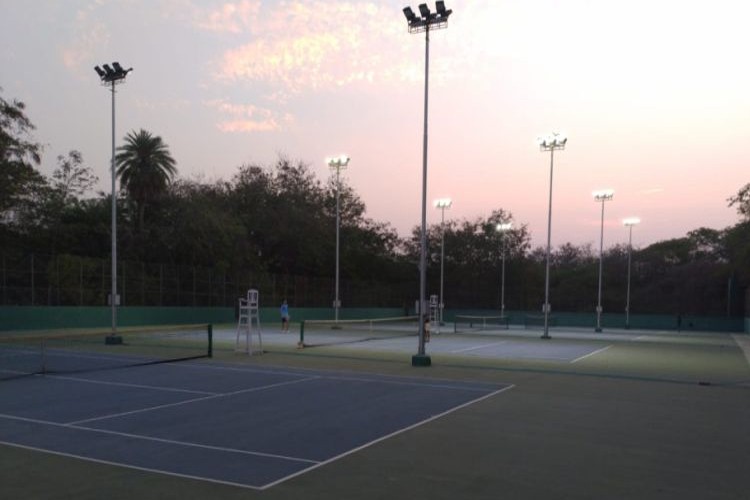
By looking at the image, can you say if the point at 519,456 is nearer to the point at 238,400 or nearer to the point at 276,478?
the point at 276,478

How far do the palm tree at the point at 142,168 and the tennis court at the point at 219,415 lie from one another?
112 ft

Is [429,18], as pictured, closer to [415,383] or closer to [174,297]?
[415,383]

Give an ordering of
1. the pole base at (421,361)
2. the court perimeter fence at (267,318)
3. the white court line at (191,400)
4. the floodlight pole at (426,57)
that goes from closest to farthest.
Answer: 1. the white court line at (191,400)
2. the floodlight pole at (426,57)
3. the pole base at (421,361)
4. the court perimeter fence at (267,318)

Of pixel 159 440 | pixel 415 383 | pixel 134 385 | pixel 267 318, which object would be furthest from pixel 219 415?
pixel 267 318

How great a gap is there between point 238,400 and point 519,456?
249 inches

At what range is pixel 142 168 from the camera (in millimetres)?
48719

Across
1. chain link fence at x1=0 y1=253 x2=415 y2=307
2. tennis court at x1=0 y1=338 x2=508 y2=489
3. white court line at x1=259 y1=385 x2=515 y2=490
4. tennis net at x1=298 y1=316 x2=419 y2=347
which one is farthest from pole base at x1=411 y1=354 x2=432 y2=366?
chain link fence at x1=0 y1=253 x2=415 y2=307

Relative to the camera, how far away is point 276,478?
735 cm

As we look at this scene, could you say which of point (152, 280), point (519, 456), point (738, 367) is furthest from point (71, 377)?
point (152, 280)

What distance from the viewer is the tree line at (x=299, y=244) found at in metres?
45.5

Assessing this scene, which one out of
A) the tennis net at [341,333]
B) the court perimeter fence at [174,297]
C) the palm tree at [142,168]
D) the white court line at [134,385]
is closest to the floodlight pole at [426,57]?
the tennis net at [341,333]

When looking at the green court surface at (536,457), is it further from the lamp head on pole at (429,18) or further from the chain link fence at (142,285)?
the chain link fence at (142,285)

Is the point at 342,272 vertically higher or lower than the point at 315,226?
lower

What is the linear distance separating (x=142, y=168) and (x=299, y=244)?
55.9 ft
